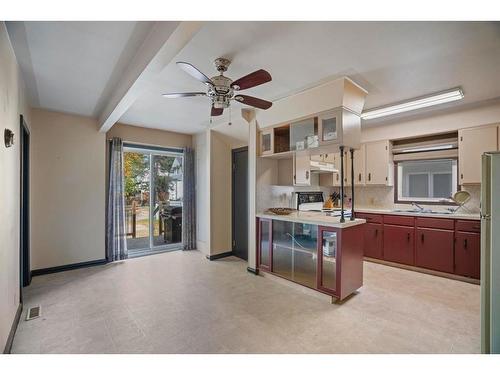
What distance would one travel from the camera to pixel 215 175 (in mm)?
4621

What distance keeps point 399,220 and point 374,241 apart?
0.55m

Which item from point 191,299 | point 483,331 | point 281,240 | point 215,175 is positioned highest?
point 215,175

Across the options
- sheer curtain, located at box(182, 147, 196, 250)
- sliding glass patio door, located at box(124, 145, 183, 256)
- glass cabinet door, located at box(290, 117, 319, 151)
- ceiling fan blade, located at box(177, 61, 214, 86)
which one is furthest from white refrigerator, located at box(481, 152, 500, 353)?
sliding glass patio door, located at box(124, 145, 183, 256)

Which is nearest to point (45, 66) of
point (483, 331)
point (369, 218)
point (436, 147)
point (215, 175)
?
point (215, 175)

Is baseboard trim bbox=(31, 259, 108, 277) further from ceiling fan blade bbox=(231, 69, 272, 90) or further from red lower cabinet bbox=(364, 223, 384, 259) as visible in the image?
red lower cabinet bbox=(364, 223, 384, 259)

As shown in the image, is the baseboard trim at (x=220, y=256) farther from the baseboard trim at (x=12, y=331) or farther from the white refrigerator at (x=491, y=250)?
the white refrigerator at (x=491, y=250)

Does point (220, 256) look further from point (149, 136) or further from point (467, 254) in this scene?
point (467, 254)

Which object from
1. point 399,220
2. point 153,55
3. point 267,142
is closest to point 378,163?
point 399,220

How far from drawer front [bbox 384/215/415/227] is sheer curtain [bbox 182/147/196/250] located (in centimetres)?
365

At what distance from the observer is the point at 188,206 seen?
521 centimetres

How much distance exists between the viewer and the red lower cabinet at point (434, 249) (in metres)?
3.50

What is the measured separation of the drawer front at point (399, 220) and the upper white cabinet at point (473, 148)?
86 centimetres
